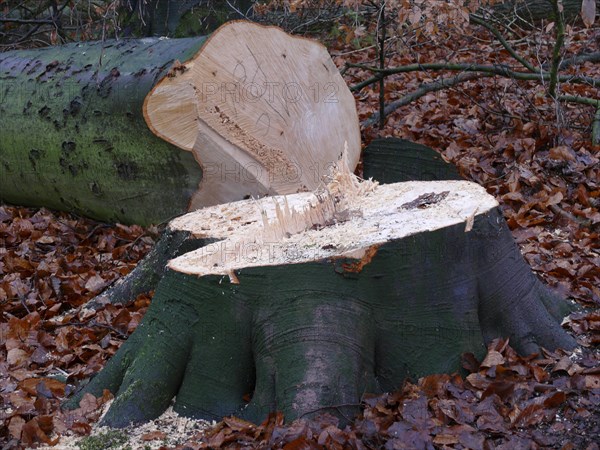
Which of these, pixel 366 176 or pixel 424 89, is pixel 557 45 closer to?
pixel 424 89

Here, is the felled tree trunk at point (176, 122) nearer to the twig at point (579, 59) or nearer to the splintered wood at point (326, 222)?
the splintered wood at point (326, 222)

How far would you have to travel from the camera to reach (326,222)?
2.92 m

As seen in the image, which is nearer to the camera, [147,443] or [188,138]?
[147,443]

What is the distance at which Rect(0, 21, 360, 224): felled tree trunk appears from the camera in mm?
4031

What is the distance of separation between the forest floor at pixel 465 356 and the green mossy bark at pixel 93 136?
22 centimetres

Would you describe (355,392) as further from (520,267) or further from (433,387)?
(520,267)

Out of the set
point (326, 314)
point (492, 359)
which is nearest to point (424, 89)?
point (492, 359)

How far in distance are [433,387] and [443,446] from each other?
1.15ft

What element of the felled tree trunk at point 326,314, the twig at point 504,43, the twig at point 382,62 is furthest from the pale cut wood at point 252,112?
the twig at point 504,43

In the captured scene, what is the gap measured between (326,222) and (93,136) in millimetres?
2237

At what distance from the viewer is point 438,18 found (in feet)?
15.4

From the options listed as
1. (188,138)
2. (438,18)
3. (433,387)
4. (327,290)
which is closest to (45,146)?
(188,138)

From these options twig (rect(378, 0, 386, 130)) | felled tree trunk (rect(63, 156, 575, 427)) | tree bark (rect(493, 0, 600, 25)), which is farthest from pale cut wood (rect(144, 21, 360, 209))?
tree bark (rect(493, 0, 600, 25))

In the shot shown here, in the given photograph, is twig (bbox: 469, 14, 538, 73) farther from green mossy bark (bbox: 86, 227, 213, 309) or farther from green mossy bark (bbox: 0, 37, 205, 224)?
green mossy bark (bbox: 86, 227, 213, 309)
